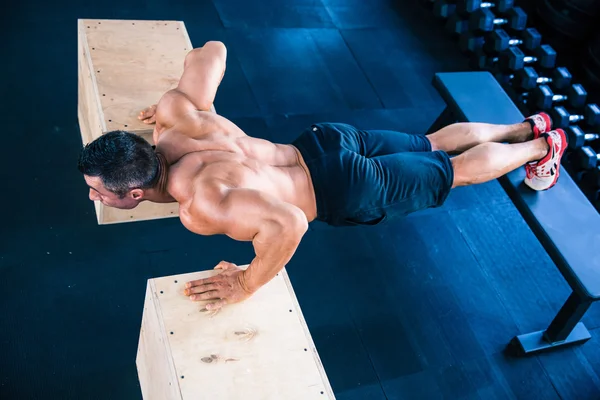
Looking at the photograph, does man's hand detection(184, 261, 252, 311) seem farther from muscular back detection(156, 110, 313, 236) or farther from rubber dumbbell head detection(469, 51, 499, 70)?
rubber dumbbell head detection(469, 51, 499, 70)

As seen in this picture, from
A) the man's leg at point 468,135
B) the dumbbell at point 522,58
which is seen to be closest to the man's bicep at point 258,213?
the man's leg at point 468,135

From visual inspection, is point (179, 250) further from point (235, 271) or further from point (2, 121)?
point (2, 121)

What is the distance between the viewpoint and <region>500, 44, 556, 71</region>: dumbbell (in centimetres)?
401

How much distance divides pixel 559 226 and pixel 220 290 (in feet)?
5.56

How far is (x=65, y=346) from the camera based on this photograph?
267cm

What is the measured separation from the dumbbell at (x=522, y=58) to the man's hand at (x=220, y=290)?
8.69 ft

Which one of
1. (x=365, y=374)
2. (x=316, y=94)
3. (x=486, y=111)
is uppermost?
(x=486, y=111)

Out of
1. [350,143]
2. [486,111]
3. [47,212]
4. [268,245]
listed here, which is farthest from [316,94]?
[268,245]

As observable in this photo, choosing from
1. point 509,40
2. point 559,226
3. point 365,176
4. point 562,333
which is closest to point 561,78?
point 509,40

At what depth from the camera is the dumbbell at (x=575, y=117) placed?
3.83m

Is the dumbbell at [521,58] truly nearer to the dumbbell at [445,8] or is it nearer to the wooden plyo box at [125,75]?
the dumbbell at [445,8]

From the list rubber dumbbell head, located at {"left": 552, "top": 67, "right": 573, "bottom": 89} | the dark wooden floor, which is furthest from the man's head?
rubber dumbbell head, located at {"left": 552, "top": 67, "right": 573, "bottom": 89}

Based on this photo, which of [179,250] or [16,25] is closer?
[179,250]

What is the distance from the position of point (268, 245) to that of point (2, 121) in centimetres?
214
